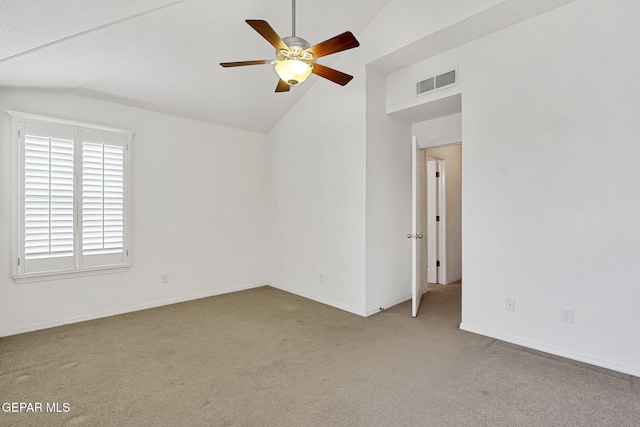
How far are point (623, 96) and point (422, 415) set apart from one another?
2.81 m

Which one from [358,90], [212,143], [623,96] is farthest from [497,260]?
[212,143]

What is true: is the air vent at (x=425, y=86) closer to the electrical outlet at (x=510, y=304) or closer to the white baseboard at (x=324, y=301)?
the electrical outlet at (x=510, y=304)

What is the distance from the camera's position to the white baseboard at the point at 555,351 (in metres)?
2.45

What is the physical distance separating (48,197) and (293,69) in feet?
10.3

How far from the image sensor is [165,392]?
223cm

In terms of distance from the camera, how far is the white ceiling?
95.9 inches

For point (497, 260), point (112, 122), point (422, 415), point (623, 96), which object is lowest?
point (422, 415)

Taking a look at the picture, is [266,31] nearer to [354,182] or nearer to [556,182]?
[354,182]

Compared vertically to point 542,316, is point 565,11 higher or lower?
higher

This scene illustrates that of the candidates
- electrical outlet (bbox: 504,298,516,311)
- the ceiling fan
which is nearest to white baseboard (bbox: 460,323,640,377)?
electrical outlet (bbox: 504,298,516,311)

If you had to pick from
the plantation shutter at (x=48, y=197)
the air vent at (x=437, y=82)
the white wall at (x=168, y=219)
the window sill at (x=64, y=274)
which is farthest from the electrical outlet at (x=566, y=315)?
the plantation shutter at (x=48, y=197)

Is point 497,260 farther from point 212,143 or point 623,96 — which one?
point 212,143

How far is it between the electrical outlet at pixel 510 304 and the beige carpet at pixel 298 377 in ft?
1.11

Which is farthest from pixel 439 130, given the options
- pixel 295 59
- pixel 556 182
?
pixel 295 59
